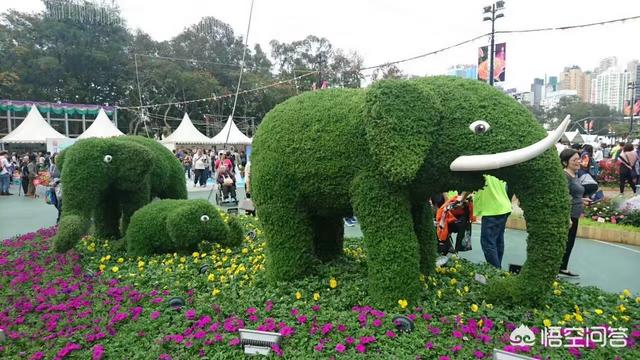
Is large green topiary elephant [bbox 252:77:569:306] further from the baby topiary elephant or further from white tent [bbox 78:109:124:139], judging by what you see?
white tent [bbox 78:109:124:139]

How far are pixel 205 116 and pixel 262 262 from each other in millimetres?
39371

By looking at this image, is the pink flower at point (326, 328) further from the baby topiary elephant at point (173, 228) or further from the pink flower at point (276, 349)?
the baby topiary elephant at point (173, 228)

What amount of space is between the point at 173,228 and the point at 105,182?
114 centimetres

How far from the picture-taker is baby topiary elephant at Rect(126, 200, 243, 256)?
5.36 m

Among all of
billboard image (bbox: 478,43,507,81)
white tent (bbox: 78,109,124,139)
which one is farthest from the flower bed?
white tent (bbox: 78,109,124,139)

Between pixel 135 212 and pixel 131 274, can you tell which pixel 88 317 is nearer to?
pixel 131 274

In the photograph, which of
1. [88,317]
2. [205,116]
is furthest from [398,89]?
[205,116]

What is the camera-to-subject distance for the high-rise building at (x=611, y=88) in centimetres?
8111

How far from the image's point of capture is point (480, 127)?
3.15 metres

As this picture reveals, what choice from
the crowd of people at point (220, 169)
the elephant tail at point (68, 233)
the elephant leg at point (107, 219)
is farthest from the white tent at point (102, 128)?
the elephant tail at point (68, 233)

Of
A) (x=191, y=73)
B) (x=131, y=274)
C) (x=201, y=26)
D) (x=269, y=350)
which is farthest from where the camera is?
(x=201, y=26)

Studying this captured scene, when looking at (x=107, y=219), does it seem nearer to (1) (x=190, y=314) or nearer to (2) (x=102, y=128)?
(1) (x=190, y=314)

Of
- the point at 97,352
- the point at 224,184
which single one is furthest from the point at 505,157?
the point at 224,184

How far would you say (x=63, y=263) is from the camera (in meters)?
5.52
